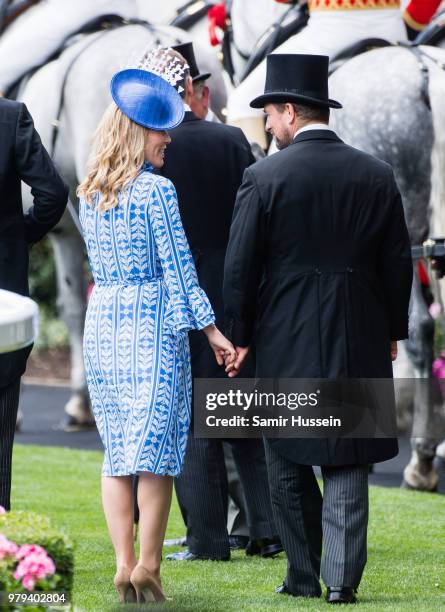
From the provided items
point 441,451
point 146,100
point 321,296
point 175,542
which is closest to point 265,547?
point 175,542

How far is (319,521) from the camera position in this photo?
542cm

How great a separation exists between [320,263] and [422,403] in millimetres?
3358

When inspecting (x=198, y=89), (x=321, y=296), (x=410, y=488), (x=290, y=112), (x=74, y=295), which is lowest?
(x=410, y=488)

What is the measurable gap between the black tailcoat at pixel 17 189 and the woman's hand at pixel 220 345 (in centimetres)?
67

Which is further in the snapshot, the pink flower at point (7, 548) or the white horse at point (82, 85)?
the white horse at point (82, 85)

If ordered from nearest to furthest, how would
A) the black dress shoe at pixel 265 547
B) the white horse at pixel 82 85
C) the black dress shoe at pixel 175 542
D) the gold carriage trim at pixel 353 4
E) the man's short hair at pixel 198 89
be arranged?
the black dress shoe at pixel 265 547 < the man's short hair at pixel 198 89 < the black dress shoe at pixel 175 542 < the gold carriage trim at pixel 353 4 < the white horse at pixel 82 85

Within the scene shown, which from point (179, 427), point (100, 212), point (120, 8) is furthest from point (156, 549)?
point (120, 8)

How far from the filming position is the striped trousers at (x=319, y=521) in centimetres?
523

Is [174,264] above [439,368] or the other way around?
above

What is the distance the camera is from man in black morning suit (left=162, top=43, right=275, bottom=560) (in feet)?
20.4

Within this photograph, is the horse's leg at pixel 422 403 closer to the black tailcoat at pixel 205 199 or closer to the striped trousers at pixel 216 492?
the striped trousers at pixel 216 492

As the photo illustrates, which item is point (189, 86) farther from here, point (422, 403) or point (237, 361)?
point (422, 403)

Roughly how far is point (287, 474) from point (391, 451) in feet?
1.25

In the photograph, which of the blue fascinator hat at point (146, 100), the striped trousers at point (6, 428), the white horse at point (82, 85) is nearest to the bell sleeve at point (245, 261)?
the blue fascinator hat at point (146, 100)
